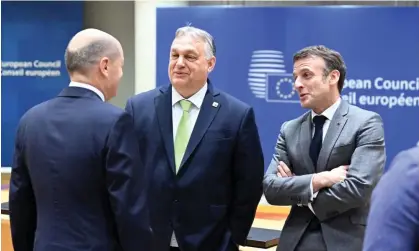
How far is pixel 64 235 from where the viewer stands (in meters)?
2.31

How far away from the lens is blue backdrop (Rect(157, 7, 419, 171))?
567cm

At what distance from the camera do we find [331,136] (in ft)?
8.58

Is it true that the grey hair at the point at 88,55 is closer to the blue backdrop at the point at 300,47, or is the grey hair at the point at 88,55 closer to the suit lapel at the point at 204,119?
the suit lapel at the point at 204,119

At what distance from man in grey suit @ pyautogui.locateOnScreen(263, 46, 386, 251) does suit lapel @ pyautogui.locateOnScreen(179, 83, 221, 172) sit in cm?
32

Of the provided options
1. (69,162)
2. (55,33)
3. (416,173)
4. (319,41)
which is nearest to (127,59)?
(55,33)

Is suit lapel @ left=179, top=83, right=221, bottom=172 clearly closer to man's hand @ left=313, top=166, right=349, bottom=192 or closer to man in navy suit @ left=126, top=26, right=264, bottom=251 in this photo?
man in navy suit @ left=126, top=26, right=264, bottom=251

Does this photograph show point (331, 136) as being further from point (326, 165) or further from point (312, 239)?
point (312, 239)

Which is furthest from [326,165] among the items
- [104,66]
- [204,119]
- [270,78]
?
[270,78]

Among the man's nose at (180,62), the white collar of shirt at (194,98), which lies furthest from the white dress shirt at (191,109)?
the man's nose at (180,62)

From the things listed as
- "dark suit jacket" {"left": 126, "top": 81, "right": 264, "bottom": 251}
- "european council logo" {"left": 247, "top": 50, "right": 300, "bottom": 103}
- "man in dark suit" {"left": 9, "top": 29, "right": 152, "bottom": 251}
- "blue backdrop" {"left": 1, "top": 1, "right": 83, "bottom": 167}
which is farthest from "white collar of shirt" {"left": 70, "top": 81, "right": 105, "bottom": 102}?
"blue backdrop" {"left": 1, "top": 1, "right": 83, "bottom": 167}

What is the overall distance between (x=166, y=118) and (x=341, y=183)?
77 cm

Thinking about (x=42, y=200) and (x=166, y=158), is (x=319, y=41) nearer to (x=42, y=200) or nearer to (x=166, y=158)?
(x=166, y=158)

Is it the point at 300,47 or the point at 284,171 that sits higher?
the point at 300,47

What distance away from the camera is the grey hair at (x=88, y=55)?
93.0 inches
